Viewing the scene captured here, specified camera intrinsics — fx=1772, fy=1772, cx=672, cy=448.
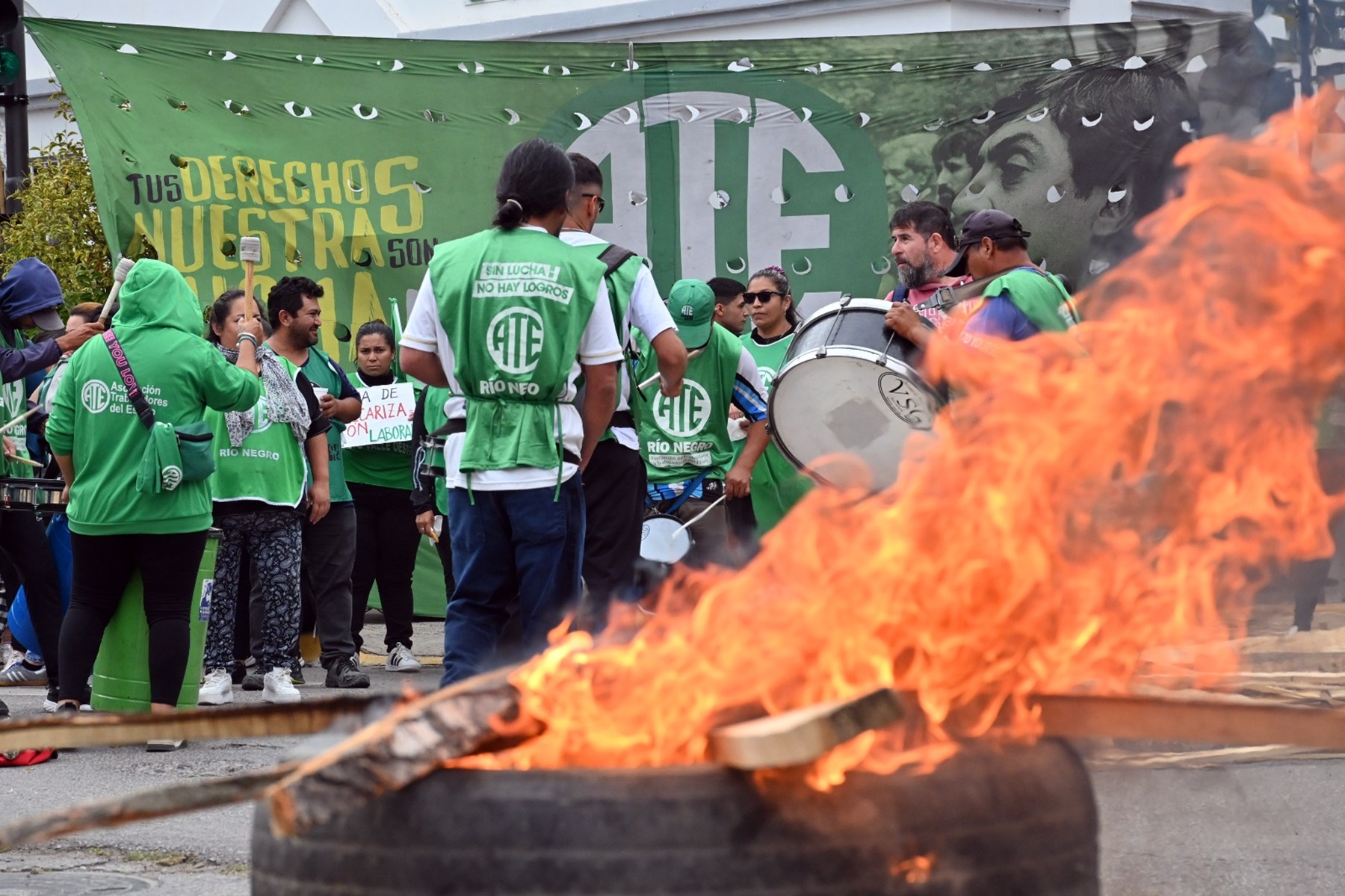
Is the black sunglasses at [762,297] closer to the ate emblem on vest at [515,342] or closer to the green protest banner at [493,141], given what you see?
the green protest banner at [493,141]

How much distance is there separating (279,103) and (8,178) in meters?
2.74

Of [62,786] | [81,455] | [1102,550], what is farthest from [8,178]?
[1102,550]

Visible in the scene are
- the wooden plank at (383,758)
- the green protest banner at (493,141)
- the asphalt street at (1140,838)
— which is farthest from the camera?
the green protest banner at (493,141)

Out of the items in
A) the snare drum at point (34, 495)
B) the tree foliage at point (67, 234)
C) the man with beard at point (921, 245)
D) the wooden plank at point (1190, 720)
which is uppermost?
the tree foliage at point (67, 234)

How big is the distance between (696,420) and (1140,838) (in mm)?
3767

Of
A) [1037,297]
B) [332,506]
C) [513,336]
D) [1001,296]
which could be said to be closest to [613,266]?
[513,336]

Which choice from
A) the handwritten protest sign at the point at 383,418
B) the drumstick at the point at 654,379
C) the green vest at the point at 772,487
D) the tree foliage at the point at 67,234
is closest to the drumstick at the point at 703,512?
the green vest at the point at 772,487

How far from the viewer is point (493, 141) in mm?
11094

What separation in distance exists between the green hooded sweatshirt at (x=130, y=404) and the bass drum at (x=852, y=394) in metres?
2.31

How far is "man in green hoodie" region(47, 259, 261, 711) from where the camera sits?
23.1ft

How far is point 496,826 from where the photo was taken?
251 cm

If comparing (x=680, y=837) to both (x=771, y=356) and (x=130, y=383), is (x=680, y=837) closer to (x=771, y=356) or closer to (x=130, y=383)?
(x=130, y=383)

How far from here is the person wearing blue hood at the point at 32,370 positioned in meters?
8.06

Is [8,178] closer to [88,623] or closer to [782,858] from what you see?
[88,623]
